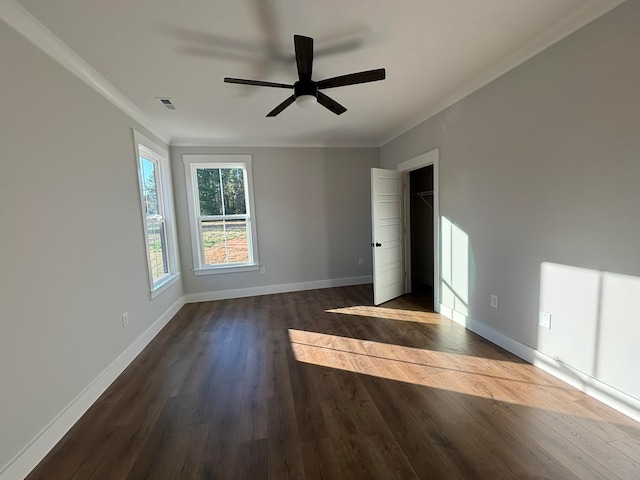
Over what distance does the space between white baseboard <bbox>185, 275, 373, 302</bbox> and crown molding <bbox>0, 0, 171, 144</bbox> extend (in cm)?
274

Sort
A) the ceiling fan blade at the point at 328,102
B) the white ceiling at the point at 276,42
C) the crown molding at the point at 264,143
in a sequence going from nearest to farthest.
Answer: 1. the white ceiling at the point at 276,42
2. the ceiling fan blade at the point at 328,102
3. the crown molding at the point at 264,143

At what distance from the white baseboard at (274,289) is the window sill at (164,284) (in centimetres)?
52

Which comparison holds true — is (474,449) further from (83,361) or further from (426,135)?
(426,135)

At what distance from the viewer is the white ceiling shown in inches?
64.7

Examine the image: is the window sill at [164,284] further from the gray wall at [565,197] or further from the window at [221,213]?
the gray wall at [565,197]

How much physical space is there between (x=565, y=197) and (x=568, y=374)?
132cm

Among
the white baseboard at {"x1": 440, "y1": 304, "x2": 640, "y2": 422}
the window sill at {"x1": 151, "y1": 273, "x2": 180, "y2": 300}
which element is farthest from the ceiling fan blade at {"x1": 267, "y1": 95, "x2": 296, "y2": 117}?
the white baseboard at {"x1": 440, "y1": 304, "x2": 640, "y2": 422}

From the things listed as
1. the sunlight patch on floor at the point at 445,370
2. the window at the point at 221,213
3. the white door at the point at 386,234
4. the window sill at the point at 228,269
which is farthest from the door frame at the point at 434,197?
the window sill at the point at 228,269

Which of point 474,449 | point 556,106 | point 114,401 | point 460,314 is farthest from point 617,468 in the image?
point 114,401

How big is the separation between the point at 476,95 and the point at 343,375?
289cm

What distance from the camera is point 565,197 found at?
78.1 inches

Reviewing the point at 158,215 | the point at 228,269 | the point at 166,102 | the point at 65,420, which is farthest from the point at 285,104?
the point at 228,269

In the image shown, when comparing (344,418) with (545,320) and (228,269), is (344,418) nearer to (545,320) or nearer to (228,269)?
(545,320)

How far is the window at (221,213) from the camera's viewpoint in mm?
4328
